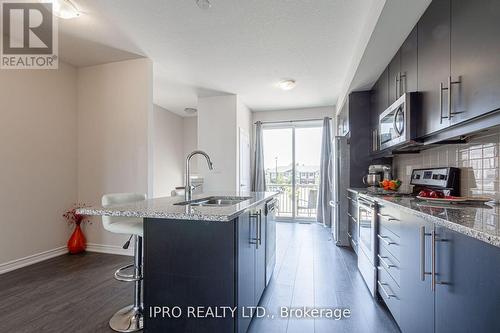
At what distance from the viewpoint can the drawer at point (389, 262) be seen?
1.69m

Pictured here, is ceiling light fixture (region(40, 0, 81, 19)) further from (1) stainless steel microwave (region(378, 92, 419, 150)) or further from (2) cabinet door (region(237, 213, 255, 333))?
(1) stainless steel microwave (region(378, 92, 419, 150))

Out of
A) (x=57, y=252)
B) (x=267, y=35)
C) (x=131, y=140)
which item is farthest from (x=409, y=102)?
(x=57, y=252)

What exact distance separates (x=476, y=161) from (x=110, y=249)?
4.05 m

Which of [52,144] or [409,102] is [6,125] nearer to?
[52,144]

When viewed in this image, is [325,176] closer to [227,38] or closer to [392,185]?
[392,185]

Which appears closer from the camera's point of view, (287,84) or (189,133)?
(287,84)

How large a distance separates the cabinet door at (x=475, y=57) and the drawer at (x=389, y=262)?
3.37 feet

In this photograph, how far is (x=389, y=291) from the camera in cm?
184

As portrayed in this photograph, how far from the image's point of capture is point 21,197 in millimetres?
2854

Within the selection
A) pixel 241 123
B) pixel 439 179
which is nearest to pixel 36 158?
pixel 241 123

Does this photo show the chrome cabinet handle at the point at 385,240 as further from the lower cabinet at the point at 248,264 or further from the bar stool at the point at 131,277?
the bar stool at the point at 131,277

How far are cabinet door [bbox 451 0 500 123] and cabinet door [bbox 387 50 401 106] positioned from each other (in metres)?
0.96

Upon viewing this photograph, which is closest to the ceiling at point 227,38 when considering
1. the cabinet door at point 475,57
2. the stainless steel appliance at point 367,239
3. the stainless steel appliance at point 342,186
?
the cabinet door at point 475,57

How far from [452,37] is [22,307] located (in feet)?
12.1
